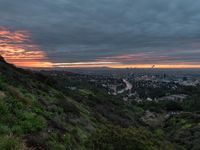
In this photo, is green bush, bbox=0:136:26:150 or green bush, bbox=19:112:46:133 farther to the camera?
green bush, bbox=19:112:46:133

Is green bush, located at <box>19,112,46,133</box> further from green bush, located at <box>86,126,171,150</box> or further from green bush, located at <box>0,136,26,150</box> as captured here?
green bush, located at <box>0,136,26,150</box>

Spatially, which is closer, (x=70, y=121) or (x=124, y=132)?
(x=124, y=132)

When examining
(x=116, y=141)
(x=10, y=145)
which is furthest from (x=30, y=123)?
(x=10, y=145)

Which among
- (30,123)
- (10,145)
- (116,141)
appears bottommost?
→ (116,141)

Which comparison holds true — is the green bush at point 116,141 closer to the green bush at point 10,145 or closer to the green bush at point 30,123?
the green bush at point 30,123

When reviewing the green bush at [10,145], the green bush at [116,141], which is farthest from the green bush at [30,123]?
the green bush at [10,145]

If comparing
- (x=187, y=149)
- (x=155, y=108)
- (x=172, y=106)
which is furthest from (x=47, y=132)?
(x=172, y=106)

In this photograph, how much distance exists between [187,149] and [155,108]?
5004 centimetres

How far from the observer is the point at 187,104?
96500 millimetres

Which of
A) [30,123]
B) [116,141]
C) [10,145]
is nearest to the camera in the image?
[10,145]

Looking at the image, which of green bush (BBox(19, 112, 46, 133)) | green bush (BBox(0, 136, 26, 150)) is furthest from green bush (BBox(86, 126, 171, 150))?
green bush (BBox(0, 136, 26, 150))

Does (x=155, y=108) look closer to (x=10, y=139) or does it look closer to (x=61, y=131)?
(x=61, y=131)

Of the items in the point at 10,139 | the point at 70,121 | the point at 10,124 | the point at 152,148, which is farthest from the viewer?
the point at 70,121

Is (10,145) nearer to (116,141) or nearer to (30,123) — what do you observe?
(30,123)
